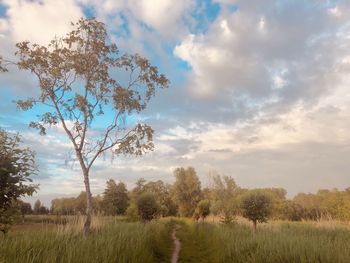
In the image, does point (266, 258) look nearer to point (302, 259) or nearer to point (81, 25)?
point (302, 259)

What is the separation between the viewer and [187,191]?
66.1 m

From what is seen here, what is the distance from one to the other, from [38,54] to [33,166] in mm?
7375

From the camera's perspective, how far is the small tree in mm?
24297

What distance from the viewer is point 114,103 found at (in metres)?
15.5

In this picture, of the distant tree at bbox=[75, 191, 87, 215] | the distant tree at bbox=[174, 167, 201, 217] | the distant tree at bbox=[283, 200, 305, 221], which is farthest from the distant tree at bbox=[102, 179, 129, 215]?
the distant tree at bbox=[283, 200, 305, 221]

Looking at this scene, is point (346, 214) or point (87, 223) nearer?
point (87, 223)

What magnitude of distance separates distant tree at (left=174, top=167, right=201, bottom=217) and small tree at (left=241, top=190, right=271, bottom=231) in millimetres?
40311

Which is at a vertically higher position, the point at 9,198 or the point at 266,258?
the point at 9,198

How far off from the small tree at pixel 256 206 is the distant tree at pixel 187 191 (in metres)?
40.3

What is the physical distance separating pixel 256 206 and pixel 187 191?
42.3 m

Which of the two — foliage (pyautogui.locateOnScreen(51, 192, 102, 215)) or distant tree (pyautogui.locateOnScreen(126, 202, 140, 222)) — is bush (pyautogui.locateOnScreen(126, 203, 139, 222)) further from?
foliage (pyautogui.locateOnScreen(51, 192, 102, 215))

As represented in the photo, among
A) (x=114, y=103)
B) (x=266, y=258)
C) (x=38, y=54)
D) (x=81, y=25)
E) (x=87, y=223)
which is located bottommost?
(x=266, y=258)

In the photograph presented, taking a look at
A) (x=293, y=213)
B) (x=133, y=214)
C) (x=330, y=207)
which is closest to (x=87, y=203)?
(x=133, y=214)

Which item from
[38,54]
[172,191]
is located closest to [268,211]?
[38,54]
